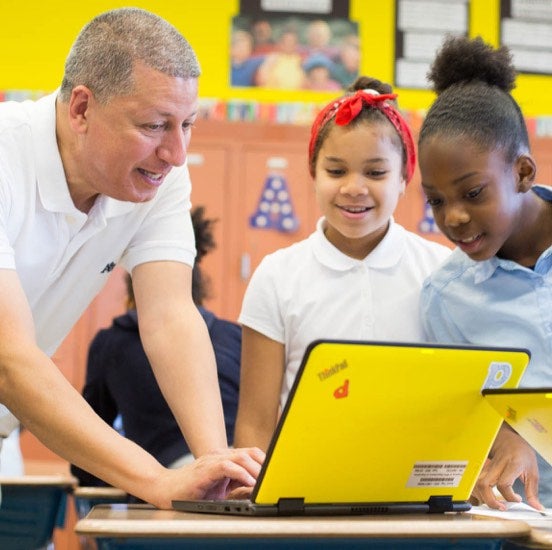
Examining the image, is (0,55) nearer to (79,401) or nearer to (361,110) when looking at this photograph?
(361,110)

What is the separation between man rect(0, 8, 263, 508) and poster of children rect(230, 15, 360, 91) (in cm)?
367

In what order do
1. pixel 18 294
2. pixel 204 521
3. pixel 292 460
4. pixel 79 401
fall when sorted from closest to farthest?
pixel 204 521, pixel 292 460, pixel 79 401, pixel 18 294

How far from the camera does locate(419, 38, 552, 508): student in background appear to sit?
5.91 ft

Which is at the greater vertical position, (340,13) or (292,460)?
(340,13)

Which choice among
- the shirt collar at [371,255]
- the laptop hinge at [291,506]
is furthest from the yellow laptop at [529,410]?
the shirt collar at [371,255]

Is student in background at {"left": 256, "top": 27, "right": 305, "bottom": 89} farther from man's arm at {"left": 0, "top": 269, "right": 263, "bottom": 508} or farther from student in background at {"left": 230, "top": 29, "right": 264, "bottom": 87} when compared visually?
man's arm at {"left": 0, "top": 269, "right": 263, "bottom": 508}

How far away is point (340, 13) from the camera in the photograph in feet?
18.6

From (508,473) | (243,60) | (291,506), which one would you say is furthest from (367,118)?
(243,60)

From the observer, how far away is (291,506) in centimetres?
116

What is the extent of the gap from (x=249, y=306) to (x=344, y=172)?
0.34 m

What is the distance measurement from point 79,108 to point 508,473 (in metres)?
0.98

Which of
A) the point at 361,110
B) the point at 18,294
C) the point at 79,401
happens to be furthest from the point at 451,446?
the point at 361,110

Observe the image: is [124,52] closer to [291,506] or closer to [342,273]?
[342,273]

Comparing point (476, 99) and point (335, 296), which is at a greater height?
point (476, 99)
